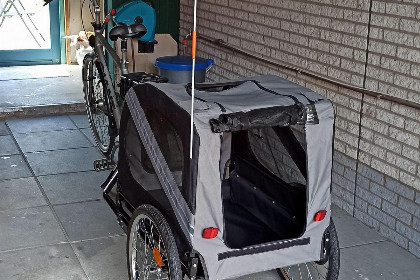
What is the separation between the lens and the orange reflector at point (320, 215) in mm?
3111

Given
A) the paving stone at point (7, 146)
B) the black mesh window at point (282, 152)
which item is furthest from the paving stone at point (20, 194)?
the black mesh window at point (282, 152)

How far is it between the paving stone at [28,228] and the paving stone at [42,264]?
100 mm

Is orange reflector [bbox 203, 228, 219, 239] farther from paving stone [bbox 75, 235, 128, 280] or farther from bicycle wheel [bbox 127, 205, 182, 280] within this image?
paving stone [bbox 75, 235, 128, 280]

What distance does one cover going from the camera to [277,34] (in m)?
5.24

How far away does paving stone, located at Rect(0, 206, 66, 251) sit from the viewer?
4.14m

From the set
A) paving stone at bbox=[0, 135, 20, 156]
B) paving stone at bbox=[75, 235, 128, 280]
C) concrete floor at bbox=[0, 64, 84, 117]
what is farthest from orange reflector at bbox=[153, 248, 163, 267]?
concrete floor at bbox=[0, 64, 84, 117]

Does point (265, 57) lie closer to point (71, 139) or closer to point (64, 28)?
point (71, 139)

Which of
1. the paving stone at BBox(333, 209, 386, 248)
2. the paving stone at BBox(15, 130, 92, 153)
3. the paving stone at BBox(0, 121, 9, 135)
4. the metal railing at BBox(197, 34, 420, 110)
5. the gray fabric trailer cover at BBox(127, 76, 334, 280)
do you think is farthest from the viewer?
the paving stone at BBox(0, 121, 9, 135)

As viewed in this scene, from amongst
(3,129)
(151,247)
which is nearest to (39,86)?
(3,129)

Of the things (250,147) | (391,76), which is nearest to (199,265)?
(250,147)

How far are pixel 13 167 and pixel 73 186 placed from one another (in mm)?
641

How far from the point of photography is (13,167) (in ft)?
17.6

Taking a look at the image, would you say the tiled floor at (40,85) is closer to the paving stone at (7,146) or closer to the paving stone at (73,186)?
the paving stone at (7,146)

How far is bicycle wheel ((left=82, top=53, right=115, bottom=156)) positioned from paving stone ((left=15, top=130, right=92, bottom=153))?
283 mm
